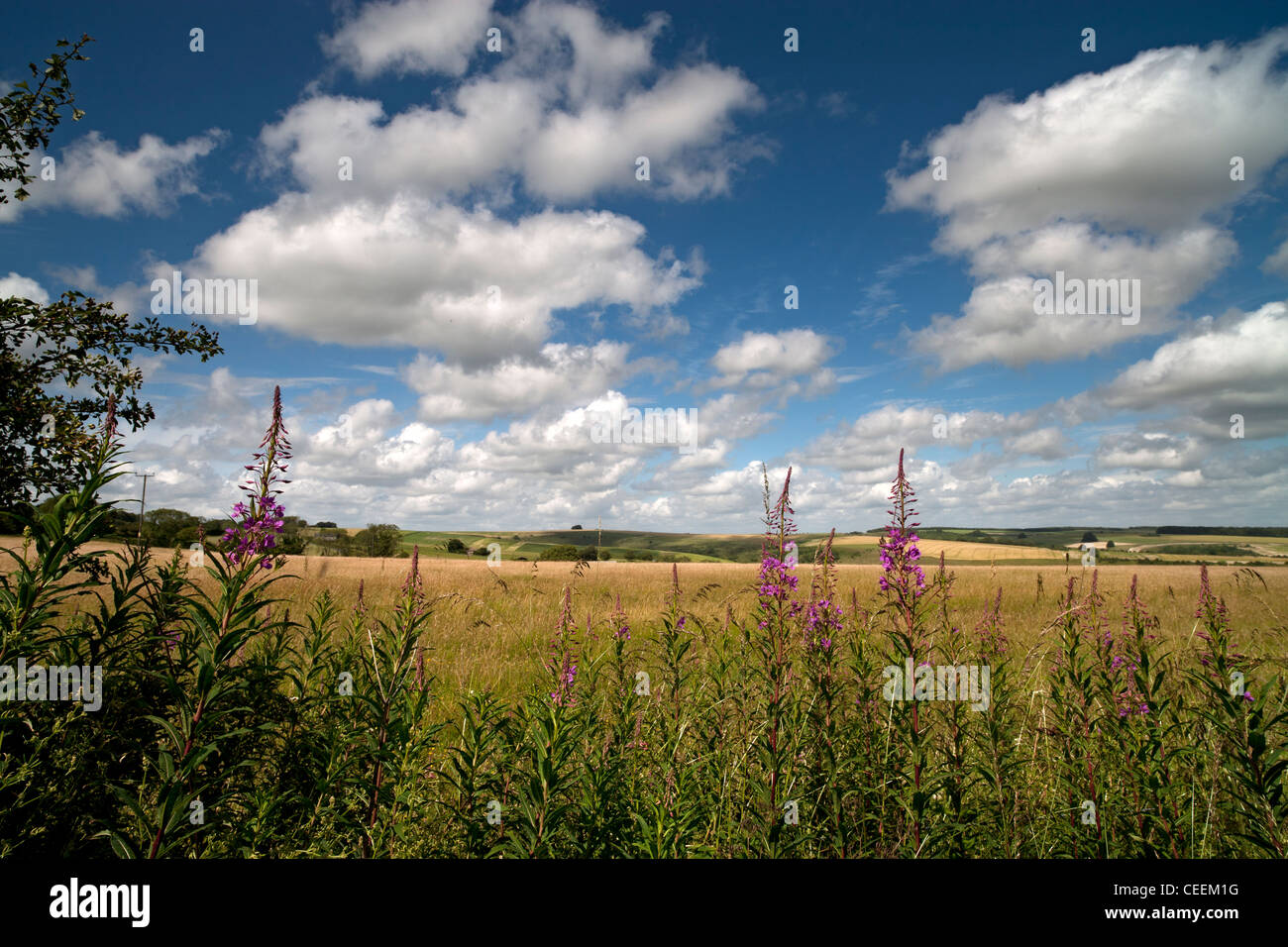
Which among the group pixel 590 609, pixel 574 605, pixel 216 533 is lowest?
pixel 574 605

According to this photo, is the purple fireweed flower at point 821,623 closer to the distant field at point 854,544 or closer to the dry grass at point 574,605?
the dry grass at point 574,605

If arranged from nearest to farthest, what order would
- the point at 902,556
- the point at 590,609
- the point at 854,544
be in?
the point at 902,556, the point at 590,609, the point at 854,544

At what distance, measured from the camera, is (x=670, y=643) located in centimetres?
440

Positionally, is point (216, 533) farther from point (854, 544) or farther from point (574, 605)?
point (854, 544)

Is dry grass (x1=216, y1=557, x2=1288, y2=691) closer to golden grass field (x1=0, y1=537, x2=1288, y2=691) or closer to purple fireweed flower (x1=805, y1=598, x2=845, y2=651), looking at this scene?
golden grass field (x1=0, y1=537, x2=1288, y2=691)

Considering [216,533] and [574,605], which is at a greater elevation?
[216,533]

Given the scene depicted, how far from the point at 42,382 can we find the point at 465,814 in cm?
494

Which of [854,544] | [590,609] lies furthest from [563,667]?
[854,544]

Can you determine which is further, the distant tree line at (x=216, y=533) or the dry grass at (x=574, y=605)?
the dry grass at (x=574, y=605)

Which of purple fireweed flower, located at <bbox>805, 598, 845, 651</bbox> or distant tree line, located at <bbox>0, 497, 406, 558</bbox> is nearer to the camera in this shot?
distant tree line, located at <bbox>0, 497, 406, 558</bbox>

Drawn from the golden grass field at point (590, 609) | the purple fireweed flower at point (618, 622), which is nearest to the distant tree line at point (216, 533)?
the golden grass field at point (590, 609)

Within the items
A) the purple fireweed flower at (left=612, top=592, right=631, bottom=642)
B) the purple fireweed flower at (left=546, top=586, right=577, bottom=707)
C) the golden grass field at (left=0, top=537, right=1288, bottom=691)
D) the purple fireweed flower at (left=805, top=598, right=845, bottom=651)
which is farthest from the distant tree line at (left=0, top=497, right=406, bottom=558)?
the purple fireweed flower at (left=805, top=598, right=845, bottom=651)
